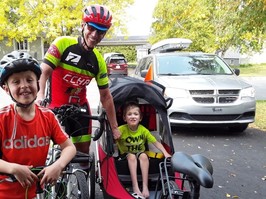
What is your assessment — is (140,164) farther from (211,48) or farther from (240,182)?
(211,48)

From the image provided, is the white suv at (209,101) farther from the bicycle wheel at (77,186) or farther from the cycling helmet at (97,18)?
the bicycle wheel at (77,186)

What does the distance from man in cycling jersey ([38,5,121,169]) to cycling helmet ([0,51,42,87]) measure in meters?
0.92

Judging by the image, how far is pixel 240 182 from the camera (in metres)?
4.80

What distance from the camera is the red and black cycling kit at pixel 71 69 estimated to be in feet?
11.1

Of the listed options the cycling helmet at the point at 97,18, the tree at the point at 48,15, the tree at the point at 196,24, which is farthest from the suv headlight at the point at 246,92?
the tree at the point at 48,15

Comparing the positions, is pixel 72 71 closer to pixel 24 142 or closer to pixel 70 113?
pixel 70 113

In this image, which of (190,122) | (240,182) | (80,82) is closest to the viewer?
(80,82)

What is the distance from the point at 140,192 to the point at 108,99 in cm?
111

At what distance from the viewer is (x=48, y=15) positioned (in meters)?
17.7

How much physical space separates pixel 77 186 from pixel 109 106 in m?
1.02

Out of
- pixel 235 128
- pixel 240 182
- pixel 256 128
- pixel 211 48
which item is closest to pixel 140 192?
pixel 240 182

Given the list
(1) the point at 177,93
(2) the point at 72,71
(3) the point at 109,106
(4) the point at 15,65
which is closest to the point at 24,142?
(4) the point at 15,65

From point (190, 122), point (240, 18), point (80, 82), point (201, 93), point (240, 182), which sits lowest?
point (240, 182)

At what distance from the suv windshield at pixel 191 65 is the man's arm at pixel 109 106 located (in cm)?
407
